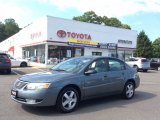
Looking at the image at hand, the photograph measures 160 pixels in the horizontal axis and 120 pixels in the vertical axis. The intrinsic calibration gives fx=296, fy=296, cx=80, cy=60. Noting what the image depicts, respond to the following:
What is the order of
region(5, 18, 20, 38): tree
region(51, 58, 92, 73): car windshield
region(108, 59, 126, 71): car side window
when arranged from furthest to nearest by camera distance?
region(5, 18, 20, 38): tree → region(108, 59, 126, 71): car side window → region(51, 58, 92, 73): car windshield

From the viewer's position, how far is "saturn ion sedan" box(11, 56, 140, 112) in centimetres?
751

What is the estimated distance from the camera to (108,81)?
9211 mm

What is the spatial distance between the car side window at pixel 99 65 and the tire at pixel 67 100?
1.01 metres

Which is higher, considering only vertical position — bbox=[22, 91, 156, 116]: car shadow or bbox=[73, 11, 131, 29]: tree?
bbox=[73, 11, 131, 29]: tree

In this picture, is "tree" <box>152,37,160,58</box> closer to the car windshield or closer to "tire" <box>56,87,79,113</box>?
the car windshield

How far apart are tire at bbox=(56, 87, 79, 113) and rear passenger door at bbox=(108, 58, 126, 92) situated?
5.34 ft

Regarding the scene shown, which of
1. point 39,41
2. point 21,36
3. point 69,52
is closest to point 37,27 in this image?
point 39,41

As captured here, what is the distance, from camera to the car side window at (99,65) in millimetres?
8875

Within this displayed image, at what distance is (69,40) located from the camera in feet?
117

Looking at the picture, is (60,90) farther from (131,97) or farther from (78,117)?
(131,97)

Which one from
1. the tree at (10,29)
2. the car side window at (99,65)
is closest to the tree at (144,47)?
the tree at (10,29)

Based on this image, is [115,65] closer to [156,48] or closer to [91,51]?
[91,51]

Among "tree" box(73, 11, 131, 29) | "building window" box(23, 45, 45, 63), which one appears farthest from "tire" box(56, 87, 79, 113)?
"tree" box(73, 11, 131, 29)

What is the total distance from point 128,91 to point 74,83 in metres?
2.84
